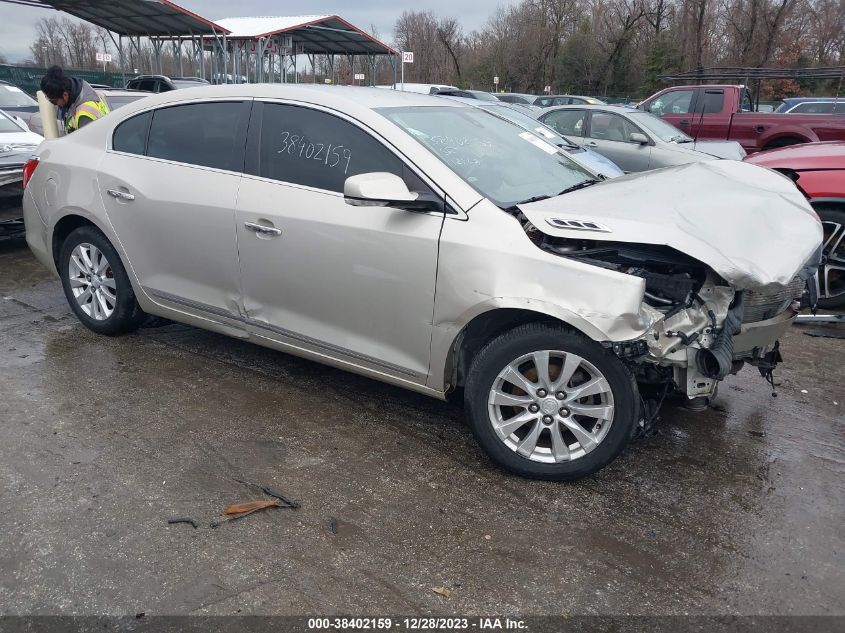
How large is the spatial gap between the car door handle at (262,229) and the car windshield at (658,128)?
304 inches

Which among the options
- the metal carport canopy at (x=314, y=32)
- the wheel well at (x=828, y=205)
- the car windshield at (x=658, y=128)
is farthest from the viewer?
the metal carport canopy at (x=314, y=32)

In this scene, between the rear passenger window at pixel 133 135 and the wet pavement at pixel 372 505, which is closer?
the wet pavement at pixel 372 505

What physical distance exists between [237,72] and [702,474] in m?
30.2

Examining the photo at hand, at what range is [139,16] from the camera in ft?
90.7

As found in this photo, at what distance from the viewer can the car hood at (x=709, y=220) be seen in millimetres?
2939

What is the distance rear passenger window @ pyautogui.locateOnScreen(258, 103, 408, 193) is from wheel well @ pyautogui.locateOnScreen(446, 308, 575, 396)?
0.74 metres

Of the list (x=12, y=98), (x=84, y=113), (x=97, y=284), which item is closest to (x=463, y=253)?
(x=97, y=284)

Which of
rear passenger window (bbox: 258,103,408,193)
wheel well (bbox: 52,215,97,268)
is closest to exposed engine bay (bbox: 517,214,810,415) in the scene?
rear passenger window (bbox: 258,103,408,193)

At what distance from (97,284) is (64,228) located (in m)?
0.51

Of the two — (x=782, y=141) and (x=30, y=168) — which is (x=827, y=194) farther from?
(x=782, y=141)

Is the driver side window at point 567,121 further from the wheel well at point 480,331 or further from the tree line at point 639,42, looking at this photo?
the tree line at point 639,42

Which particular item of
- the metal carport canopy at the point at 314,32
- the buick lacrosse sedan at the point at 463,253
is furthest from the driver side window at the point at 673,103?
the metal carport canopy at the point at 314,32

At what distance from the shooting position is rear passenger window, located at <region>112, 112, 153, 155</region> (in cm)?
443

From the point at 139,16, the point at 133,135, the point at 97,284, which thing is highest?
the point at 139,16
